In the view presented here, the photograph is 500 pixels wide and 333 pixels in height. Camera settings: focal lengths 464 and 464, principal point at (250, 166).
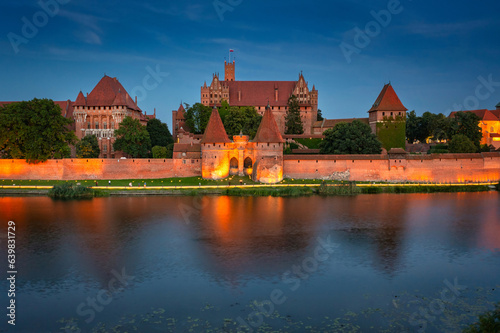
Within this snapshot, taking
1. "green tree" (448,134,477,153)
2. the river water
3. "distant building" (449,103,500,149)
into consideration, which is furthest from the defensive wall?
"distant building" (449,103,500,149)

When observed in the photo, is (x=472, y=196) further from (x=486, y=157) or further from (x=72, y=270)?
(x=72, y=270)

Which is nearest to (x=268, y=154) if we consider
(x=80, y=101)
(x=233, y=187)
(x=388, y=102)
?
(x=233, y=187)

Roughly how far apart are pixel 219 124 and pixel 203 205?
10666mm

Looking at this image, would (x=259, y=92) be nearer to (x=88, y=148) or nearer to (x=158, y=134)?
(x=158, y=134)

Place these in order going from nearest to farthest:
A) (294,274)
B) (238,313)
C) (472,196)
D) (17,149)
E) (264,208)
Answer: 1. (238,313)
2. (294,274)
3. (264,208)
4. (472,196)
5. (17,149)

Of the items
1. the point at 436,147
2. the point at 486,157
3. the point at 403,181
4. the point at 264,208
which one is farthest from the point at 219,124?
the point at 436,147

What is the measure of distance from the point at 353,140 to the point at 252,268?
25.1 metres

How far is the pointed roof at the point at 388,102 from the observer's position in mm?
44094

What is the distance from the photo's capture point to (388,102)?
44.4 meters

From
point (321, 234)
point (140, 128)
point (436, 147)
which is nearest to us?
point (321, 234)

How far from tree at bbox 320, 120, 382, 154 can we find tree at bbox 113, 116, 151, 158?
16.7 metres

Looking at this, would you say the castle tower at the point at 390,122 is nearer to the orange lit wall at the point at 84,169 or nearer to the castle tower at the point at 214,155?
the castle tower at the point at 214,155

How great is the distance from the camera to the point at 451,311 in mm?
12195

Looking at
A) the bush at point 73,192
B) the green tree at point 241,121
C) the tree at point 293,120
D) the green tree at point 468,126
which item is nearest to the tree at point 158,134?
the green tree at point 241,121
